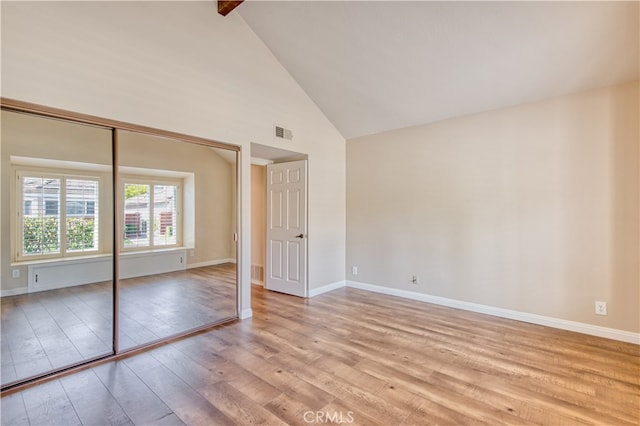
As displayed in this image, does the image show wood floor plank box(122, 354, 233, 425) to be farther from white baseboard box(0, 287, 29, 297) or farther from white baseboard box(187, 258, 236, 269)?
white baseboard box(187, 258, 236, 269)

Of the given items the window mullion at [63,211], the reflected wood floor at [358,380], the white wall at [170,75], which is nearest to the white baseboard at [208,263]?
the white wall at [170,75]

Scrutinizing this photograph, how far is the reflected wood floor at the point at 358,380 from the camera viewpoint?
6.37 ft

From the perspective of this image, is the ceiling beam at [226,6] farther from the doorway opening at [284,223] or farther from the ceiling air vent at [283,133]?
the doorway opening at [284,223]

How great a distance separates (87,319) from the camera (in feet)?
9.09

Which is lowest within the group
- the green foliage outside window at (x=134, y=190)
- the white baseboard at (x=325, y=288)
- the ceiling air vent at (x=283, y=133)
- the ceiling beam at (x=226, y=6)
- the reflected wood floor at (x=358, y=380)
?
the reflected wood floor at (x=358, y=380)

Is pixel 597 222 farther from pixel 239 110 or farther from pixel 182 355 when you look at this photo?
pixel 182 355

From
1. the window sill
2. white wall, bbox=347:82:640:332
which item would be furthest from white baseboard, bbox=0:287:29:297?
white wall, bbox=347:82:640:332

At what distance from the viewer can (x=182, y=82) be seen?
3.11 m

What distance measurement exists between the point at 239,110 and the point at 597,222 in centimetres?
420

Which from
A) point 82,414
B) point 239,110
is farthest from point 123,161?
point 82,414

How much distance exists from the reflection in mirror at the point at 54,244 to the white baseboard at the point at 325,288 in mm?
2659

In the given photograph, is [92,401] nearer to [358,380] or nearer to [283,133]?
[358,380]

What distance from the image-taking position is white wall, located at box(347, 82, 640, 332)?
3.07 meters

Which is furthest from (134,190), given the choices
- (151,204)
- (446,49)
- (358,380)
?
(446,49)
